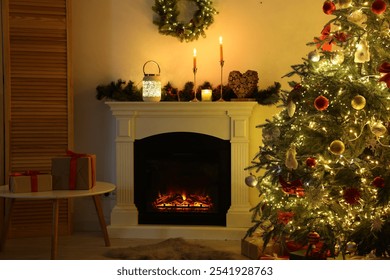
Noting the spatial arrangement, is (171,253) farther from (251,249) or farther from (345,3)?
(345,3)

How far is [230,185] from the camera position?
5.00m

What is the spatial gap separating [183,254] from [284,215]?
1.03m

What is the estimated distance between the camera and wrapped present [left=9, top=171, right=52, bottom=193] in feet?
13.6

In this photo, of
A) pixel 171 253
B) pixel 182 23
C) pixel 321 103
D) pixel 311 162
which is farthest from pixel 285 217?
pixel 182 23

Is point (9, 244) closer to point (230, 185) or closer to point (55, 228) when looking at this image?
point (55, 228)

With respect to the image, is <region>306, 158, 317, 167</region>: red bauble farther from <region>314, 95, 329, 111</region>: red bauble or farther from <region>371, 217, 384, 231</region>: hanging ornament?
<region>371, 217, 384, 231</region>: hanging ornament

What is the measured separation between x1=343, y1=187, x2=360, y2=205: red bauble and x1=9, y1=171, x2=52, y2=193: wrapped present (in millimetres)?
2019

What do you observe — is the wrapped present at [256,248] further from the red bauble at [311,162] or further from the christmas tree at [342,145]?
the red bauble at [311,162]

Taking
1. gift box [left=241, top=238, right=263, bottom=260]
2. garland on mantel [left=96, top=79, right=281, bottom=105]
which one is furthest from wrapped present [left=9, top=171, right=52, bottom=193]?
gift box [left=241, top=238, right=263, bottom=260]

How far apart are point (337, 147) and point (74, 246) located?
90.5 inches

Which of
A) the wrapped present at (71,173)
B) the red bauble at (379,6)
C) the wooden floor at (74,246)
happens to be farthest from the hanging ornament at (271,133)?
the wrapped present at (71,173)

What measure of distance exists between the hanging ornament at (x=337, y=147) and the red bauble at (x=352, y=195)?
0.22 meters

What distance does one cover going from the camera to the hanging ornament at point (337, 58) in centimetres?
356

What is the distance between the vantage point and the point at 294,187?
3.54 metres
